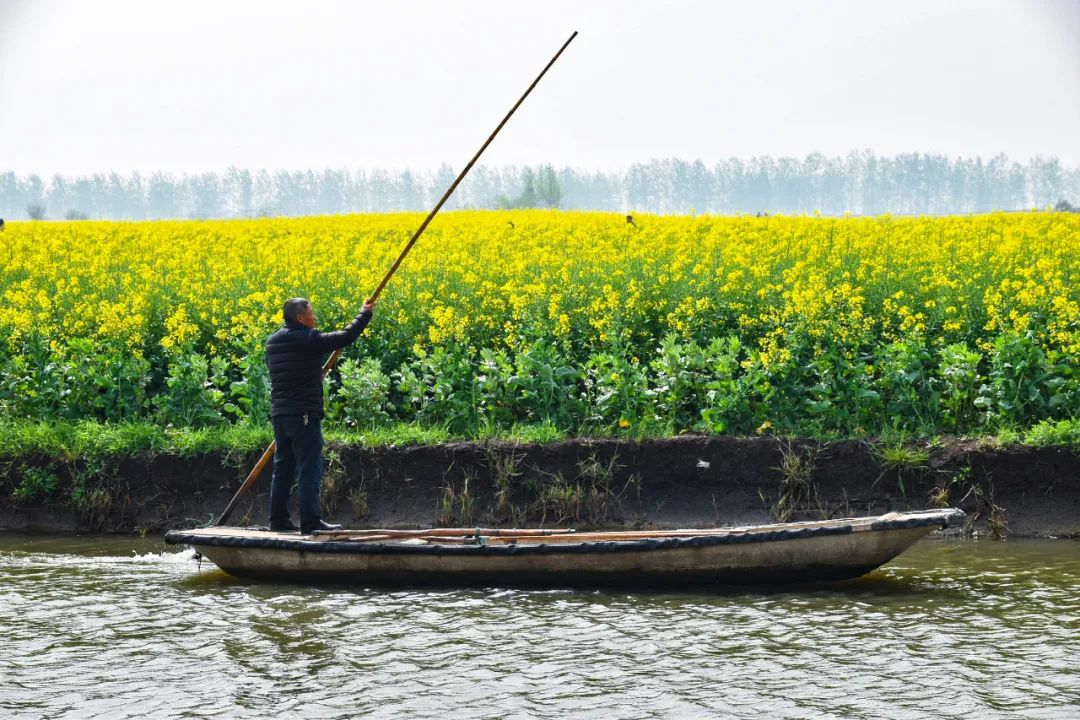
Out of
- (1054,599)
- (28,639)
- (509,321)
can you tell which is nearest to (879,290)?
(509,321)

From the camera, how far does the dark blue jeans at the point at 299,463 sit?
11.2 metres

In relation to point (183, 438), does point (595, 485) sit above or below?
below

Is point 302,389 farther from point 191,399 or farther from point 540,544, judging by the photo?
point 191,399

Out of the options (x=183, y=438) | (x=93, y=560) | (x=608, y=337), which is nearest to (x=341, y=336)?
(x=93, y=560)

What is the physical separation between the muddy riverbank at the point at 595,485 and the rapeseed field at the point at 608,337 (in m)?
0.60

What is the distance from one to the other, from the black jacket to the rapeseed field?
388 centimetres

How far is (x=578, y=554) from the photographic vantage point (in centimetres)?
1037

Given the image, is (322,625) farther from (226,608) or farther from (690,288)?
(690,288)

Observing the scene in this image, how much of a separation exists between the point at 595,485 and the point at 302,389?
12.2 ft

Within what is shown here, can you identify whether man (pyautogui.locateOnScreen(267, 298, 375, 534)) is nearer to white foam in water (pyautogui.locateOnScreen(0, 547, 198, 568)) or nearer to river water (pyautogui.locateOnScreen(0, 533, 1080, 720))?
river water (pyautogui.locateOnScreen(0, 533, 1080, 720))

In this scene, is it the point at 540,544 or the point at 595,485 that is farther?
the point at 595,485

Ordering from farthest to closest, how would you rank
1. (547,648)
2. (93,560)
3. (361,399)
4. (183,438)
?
(361,399) < (183,438) < (93,560) < (547,648)

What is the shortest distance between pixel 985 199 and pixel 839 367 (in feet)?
633

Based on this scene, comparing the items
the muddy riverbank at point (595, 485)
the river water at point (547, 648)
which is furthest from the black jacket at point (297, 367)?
the muddy riverbank at point (595, 485)
